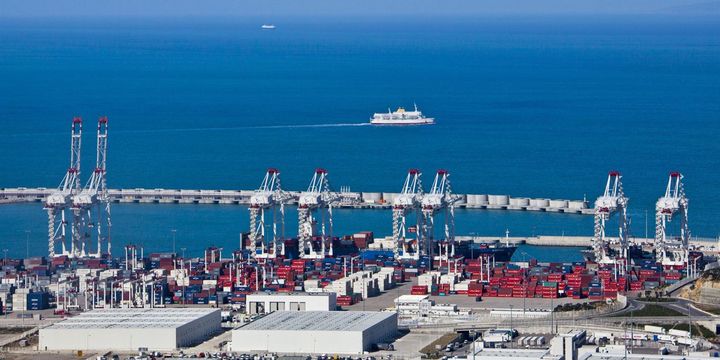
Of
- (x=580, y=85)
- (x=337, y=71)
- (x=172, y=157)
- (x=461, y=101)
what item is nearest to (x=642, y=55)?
(x=337, y=71)

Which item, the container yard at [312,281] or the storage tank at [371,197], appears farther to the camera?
the storage tank at [371,197]

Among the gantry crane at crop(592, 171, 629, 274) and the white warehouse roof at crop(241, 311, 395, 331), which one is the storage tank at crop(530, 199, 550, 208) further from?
the white warehouse roof at crop(241, 311, 395, 331)

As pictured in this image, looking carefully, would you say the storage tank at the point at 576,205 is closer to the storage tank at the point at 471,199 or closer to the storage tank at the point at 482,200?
the storage tank at the point at 482,200

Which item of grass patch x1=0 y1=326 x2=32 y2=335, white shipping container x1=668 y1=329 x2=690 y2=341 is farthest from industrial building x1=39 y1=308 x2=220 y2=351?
white shipping container x1=668 y1=329 x2=690 y2=341

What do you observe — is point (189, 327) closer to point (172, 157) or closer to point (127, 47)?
point (172, 157)

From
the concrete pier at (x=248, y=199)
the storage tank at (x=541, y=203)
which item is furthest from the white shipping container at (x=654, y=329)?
the storage tank at (x=541, y=203)

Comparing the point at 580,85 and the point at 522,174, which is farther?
the point at 580,85
